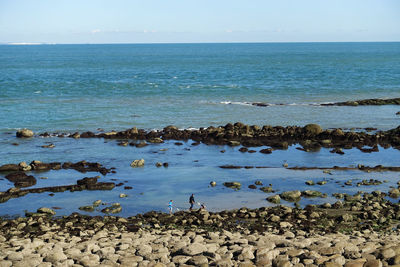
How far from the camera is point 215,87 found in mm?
99562

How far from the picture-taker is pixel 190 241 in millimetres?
23797

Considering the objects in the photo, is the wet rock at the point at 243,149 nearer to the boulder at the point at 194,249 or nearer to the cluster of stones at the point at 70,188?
the cluster of stones at the point at 70,188

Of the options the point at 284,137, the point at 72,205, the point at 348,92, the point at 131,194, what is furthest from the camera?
the point at 348,92

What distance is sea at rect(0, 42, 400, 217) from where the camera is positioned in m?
34.8

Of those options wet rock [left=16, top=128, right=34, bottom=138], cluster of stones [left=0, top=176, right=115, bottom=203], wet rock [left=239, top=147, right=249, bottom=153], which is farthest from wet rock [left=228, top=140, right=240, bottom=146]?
wet rock [left=16, top=128, right=34, bottom=138]

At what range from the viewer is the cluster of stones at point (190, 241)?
66.9 feet

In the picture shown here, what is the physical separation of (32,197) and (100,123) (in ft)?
93.9

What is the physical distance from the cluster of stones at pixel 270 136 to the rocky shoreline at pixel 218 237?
17061 millimetres

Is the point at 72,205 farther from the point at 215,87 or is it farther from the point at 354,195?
the point at 215,87

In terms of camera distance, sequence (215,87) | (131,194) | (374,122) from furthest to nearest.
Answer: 1. (215,87)
2. (374,122)
3. (131,194)

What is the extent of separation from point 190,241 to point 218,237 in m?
1.49

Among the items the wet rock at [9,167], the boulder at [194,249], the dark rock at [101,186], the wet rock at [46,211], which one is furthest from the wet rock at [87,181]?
the boulder at [194,249]

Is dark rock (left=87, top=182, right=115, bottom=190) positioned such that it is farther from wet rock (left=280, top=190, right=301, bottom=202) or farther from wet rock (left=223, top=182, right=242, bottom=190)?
wet rock (left=280, top=190, right=301, bottom=202)

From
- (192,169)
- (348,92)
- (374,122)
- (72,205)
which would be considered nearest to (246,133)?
(192,169)
